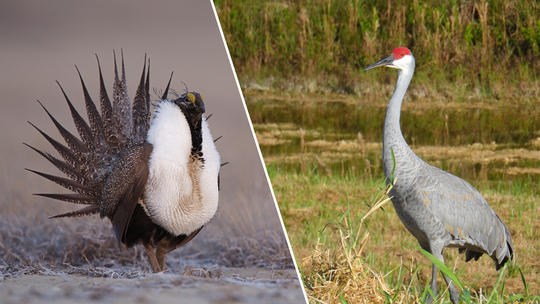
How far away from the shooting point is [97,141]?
1.42 metres

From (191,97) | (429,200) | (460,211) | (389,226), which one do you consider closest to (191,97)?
(191,97)

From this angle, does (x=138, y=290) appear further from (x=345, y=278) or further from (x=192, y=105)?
(x=345, y=278)

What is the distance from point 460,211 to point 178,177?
1.11 meters

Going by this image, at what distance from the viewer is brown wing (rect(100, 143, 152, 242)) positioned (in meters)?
1.21

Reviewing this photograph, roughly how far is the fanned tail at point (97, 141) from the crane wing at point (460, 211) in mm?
922

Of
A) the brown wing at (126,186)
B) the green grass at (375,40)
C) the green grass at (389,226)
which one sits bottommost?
the green grass at (389,226)

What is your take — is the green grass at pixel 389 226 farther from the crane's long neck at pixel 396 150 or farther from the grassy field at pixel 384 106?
the crane's long neck at pixel 396 150

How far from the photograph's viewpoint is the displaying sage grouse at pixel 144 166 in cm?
119

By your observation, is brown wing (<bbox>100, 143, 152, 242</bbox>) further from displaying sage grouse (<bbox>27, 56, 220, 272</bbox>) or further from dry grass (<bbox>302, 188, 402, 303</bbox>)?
Answer: dry grass (<bbox>302, 188, 402, 303</bbox>)

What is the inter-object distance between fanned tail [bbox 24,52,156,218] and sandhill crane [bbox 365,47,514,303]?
0.84 m

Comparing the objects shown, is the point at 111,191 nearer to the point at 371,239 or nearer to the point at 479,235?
the point at 479,235


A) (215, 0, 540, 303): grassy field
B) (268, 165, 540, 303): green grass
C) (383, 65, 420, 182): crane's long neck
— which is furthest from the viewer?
(215, 0, 540, 303): grassy field

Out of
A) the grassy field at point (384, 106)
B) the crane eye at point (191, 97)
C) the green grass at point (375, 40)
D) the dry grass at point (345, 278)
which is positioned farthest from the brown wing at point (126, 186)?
the green grass at point (375, 40)

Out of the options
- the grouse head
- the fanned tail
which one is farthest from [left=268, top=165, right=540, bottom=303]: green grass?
the grouse head
